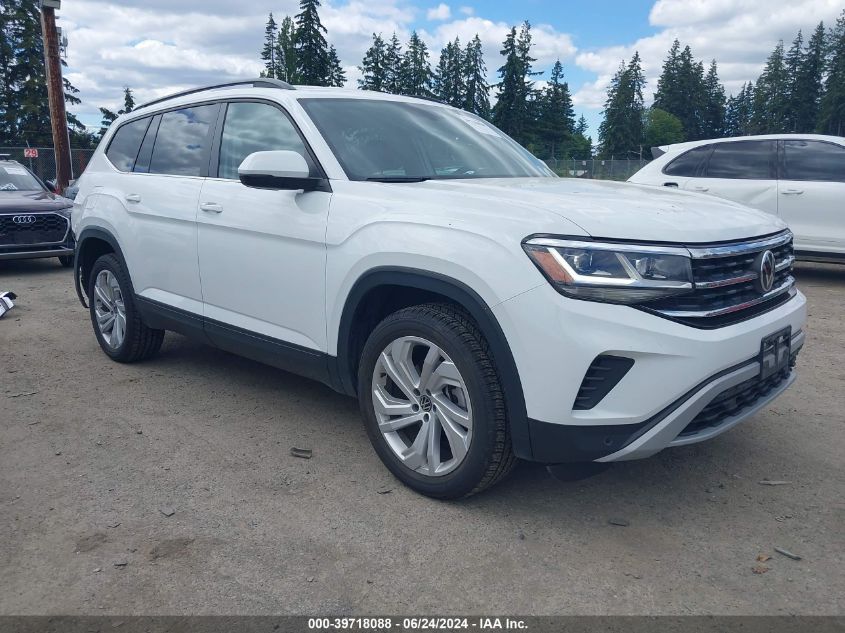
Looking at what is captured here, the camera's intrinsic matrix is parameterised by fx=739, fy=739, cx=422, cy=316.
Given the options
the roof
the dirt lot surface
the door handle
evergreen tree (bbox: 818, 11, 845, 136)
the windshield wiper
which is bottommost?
the dirt lot surface

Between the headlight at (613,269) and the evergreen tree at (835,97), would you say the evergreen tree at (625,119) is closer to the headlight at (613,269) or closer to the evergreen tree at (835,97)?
the evergreen tree at (835,97)

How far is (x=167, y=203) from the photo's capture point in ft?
15.5

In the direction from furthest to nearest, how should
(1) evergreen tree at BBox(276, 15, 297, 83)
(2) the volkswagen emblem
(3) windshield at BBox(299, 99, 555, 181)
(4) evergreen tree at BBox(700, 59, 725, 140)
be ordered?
(4) evergreen tree at BBox(700, 59, 725, 140)
(1) evergreen tree at BBox(276, 15, 297, 83)
(3) windshield at BBox(299, 99, 555, 181)
(2) the volkswagen emblem

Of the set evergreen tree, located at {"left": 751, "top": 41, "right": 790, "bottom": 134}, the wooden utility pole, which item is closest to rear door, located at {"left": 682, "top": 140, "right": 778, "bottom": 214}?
the wooden utility pole

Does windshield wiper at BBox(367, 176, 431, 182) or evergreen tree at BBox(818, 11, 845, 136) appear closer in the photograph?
windshield wiper at BBox(367, 176, 431, 182)

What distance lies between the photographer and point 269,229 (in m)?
3.91

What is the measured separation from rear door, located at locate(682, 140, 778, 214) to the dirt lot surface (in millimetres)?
4784

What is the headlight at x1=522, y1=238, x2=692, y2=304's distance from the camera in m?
2.72

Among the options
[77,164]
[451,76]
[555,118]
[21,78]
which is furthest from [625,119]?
[77,164]

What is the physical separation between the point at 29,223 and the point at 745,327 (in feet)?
32.6

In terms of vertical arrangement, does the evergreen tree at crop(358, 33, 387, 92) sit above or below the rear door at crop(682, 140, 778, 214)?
above

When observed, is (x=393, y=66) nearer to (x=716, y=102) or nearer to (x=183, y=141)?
(x=716, y=102)

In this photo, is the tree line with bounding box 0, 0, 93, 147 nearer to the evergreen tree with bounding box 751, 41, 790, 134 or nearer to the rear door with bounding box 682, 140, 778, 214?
the rear door with bounding box 682, 140, 778, 214

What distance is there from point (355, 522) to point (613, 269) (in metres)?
1.52
